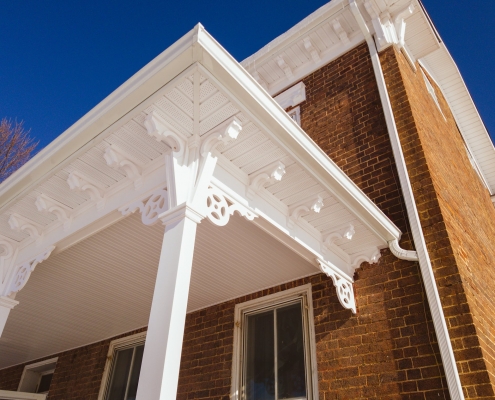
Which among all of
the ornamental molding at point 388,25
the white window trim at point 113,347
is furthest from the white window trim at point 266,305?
the ornamental molding at point 388,25

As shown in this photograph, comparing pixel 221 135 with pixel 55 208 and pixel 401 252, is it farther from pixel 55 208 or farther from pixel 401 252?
pixel 401 252

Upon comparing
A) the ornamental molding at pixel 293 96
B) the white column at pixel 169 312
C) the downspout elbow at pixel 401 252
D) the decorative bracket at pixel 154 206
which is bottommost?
the white column at pixel 169 312

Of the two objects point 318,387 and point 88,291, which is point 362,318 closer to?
point 318,387

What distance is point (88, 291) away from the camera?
5.37 m

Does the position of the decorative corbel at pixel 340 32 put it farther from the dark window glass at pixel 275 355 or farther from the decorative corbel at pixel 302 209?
the dark window glass at pixel 275 355

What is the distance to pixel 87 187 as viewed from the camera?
12.3 ft

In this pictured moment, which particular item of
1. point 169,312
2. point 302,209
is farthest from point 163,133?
point 302,209

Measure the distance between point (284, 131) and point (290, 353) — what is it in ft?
8.12

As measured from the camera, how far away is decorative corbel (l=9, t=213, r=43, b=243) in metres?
4.19

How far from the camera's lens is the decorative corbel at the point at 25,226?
419 cm

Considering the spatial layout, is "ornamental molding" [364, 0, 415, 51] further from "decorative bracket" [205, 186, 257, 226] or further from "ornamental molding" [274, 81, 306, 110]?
"decorative bracket" [205, 186, 257, 226]

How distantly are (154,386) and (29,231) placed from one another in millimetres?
2748

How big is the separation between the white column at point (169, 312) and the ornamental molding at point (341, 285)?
1.70m

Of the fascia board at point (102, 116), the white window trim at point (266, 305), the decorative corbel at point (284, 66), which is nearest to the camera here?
the fascia board at point (102, 116)
